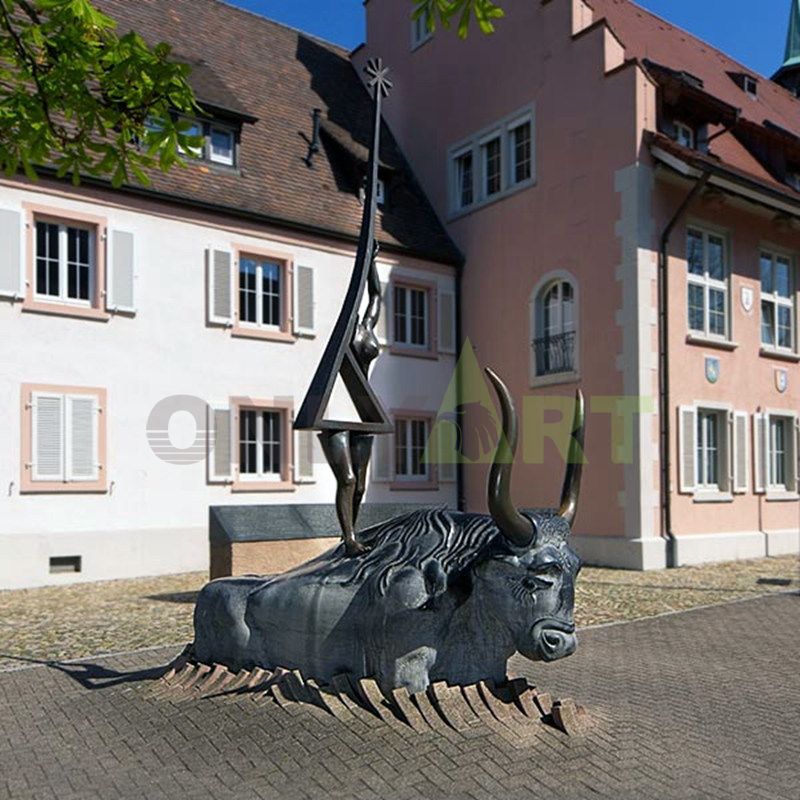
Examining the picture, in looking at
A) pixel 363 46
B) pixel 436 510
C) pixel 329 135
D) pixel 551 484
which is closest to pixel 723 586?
pixel 551 484

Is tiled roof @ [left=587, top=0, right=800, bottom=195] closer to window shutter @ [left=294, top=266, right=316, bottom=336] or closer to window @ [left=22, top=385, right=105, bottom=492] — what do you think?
window shutter @ [left=294, top=266, right=316, bottom=336]

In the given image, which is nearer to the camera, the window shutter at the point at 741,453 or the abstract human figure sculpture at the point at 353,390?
the abstract human figure sculpture at the point at 353,390

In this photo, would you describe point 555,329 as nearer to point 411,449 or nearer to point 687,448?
point 687,448

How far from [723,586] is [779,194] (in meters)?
7.91

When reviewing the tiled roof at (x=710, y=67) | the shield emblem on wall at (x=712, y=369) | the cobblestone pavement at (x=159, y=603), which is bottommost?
the cobblestone pavement at (x=159, y=603)

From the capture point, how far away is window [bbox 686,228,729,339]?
1708cm

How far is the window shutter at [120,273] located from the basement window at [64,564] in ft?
13.0

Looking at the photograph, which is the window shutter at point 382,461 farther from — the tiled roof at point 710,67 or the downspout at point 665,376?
the tiled roof at point 710,67

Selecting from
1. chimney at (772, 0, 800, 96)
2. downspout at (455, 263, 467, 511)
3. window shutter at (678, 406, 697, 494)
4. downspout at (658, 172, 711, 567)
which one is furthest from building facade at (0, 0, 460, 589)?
chimney at (772, 0, 800, 96)

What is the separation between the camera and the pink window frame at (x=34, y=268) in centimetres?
1422

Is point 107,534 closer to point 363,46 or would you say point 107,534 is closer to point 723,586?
point 723,586

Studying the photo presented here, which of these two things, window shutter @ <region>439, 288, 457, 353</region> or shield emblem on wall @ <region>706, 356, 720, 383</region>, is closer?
shield emblem on wall @ <region>706, 356, 720, 383</region>

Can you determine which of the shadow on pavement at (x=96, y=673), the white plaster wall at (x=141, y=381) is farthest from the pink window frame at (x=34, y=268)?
the shadow on pavement at (x=96, y=673)

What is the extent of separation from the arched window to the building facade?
7.73ft
